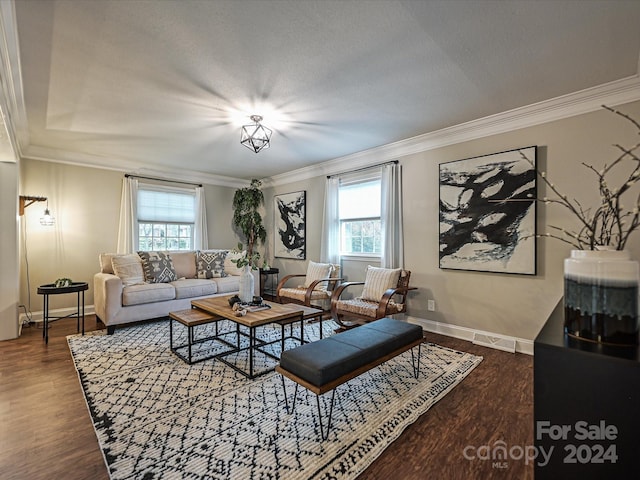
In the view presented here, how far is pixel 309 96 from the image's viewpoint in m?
2.86

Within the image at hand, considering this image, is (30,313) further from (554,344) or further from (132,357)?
(554,344)

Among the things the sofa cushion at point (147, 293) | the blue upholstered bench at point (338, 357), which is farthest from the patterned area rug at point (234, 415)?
the sofa cushion at point (147, 293)

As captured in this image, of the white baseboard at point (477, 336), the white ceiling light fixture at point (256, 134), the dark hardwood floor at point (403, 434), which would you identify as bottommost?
the dark hardwood floor at point (403, 434)

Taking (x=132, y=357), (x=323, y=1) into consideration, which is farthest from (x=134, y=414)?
(x=323, y=1)

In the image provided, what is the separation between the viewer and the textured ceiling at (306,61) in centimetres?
184

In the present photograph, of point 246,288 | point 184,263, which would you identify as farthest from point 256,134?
point 184,263

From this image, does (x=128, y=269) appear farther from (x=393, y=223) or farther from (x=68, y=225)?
(x=393, y=223)

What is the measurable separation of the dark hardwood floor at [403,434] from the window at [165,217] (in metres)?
2.91

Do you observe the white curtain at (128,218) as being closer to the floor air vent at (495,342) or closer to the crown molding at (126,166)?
the crown molding at (126,166)

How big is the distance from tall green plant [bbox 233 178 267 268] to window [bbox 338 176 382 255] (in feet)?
7.13

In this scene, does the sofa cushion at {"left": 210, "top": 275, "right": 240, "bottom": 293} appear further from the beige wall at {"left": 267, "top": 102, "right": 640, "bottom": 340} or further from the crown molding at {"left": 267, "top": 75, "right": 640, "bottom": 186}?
the beige wall at {"left": 267, "top": 102, "right": 640, "bottom": 340}

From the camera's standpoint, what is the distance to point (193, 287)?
4520mm

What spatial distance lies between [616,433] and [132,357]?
3579 mm

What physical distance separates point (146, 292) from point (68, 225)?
77.7 inches
